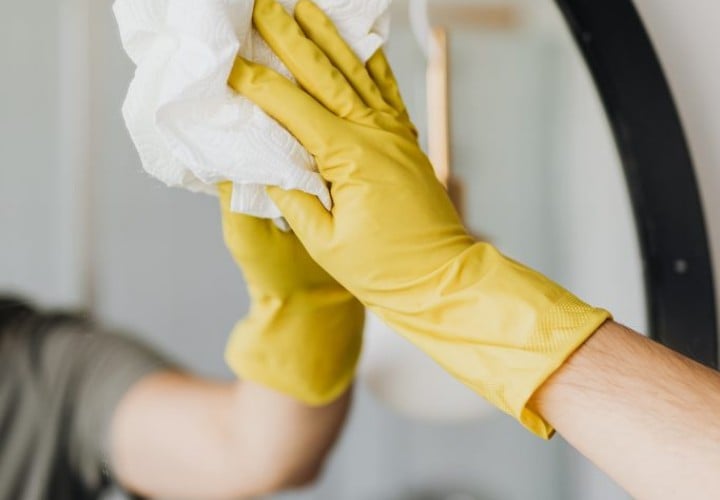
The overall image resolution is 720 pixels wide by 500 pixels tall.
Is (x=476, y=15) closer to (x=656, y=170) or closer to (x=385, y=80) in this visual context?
(x=656, y=170)

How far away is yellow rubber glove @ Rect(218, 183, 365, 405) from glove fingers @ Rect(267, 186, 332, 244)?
0.10m

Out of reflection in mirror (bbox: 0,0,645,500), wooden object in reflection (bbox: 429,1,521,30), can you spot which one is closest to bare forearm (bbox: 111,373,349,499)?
reflection in mirror (bbox: 0,0,645,500)

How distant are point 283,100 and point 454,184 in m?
0.33

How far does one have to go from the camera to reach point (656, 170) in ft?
1.97

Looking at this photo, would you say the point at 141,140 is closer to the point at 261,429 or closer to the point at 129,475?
the point at 261,429

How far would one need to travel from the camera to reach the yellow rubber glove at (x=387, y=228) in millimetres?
350

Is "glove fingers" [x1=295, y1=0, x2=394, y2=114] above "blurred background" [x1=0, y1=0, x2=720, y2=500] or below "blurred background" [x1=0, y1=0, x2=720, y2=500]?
above

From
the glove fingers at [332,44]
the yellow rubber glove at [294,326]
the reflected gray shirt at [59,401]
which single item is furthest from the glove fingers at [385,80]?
the reflected gray shirt at [59,401]

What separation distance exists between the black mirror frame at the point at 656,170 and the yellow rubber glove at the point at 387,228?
0.29 m

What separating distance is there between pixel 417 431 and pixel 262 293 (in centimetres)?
35

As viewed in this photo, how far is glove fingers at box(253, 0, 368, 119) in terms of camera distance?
0.38m

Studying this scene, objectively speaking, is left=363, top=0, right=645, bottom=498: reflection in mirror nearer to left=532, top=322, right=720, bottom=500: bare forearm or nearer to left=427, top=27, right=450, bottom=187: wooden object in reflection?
left=427, top=27, right=450, bottom=187: wooden object in reflection

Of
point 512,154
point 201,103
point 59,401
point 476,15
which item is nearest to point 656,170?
point 512,154

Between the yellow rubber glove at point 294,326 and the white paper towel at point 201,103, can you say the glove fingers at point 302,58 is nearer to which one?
the white paper towel at point 201,103
